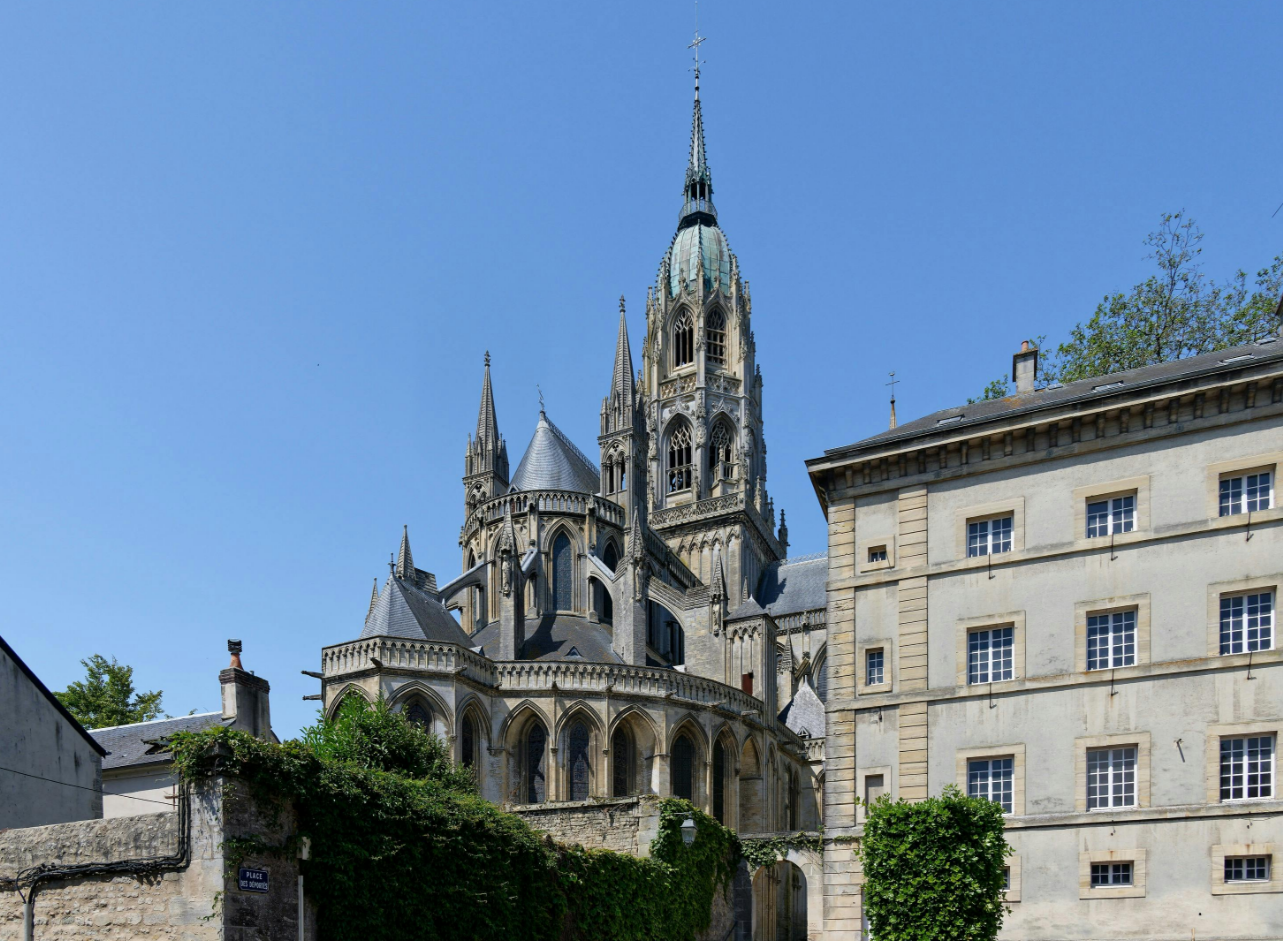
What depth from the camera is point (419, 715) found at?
41.8m

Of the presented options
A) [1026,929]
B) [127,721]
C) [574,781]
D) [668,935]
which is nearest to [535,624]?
[574,781]

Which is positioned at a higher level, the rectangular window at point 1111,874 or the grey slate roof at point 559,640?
the grey slate roof at point 559,640

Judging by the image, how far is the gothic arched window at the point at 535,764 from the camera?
1742 inches

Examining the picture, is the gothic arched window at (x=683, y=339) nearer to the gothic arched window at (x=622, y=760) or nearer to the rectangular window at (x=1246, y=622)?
the gothic arched window at (x=622, y=760)

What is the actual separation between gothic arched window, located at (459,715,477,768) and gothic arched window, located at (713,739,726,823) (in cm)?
955

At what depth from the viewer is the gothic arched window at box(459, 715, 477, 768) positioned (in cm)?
4275

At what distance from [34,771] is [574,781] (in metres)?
23.8

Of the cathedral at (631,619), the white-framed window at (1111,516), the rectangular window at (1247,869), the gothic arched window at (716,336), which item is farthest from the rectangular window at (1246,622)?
the gothic arched window at (716,336)

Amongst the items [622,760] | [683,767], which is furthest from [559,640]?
[683,767]

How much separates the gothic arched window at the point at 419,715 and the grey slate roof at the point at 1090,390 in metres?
18.2

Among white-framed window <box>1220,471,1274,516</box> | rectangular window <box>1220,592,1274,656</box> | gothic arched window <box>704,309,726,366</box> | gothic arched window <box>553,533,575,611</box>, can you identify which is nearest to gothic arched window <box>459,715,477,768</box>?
gothic arched window <box>553,533,575,611</box>

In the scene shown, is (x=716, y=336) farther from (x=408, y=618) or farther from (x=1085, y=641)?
(x=1085, y=641)

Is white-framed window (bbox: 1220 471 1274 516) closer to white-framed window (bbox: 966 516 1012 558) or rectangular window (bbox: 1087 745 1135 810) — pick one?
white-framed window (bbox: 966 516 1012 558)

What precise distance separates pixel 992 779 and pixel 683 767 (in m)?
21.6
